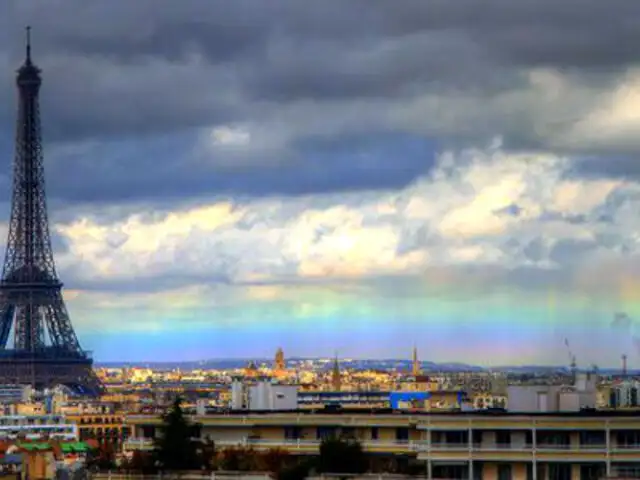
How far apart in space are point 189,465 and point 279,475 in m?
5.15

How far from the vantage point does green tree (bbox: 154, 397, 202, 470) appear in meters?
72.0

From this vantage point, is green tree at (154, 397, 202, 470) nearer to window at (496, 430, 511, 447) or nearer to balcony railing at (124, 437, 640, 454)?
balcony railing at (124, 437, 640, 454)

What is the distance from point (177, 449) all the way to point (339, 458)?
20.2 feet

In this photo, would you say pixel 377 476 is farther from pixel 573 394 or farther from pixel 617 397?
pixel 617 397

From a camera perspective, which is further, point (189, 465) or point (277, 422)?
point (277, 422)

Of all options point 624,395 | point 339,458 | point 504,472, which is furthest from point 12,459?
point 624,395

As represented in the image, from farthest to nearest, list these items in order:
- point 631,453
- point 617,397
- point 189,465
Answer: point 617,397 → point 189,465 → point 631,453

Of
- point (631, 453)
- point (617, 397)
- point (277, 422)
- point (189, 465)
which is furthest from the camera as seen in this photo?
point (617, 397)

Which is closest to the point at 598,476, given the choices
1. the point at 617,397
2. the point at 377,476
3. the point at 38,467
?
the point at 377,476

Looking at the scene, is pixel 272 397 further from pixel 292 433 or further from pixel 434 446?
pixel 434 446

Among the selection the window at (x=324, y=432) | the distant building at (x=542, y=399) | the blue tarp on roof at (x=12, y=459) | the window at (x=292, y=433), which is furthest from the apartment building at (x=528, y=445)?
the blue tarp on roof at (x=12, y=459)

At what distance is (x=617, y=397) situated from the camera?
Answer: 180250 mm

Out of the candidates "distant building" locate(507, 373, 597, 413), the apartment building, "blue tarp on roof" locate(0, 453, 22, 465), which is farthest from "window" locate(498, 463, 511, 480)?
"blue tarp on roof" locate(0, 453, 22, 465)

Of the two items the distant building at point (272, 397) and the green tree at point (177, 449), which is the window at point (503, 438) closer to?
the green tree at point (177, 449)
